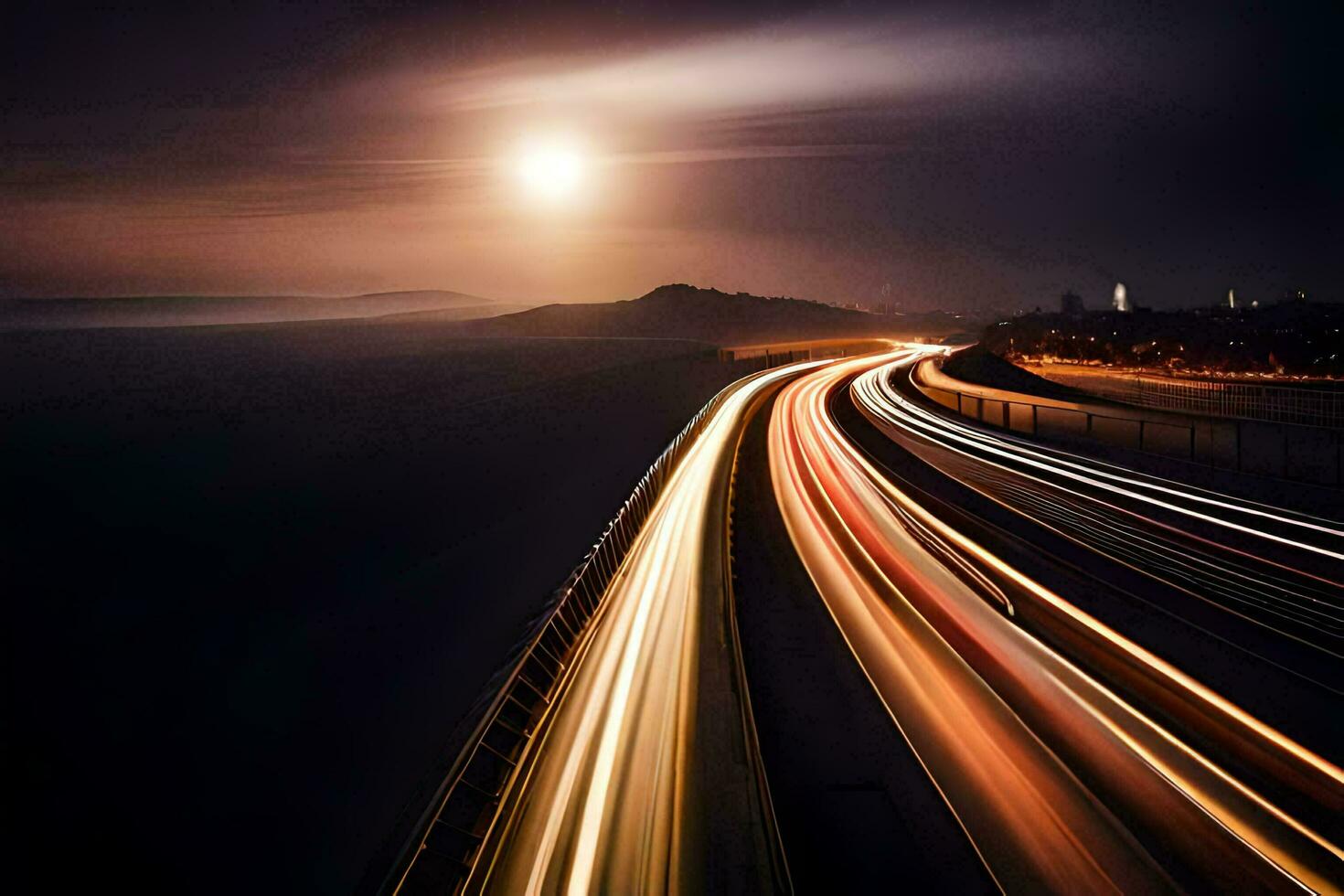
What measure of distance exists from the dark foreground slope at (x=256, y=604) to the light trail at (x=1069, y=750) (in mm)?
5204

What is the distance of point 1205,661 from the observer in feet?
34.2

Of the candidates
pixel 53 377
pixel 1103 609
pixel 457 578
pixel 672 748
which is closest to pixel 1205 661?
pixel 1103 609

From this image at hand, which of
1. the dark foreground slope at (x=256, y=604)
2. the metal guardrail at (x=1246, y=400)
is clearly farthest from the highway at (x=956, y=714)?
the metal guardrail at (x=1246, y=400)

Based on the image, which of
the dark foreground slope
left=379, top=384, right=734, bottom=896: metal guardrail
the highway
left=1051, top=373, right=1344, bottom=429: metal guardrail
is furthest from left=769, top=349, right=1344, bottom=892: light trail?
left=1051, top=373, right=1344, bottom=429: metal guardrail

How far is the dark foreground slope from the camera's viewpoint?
1021 cm

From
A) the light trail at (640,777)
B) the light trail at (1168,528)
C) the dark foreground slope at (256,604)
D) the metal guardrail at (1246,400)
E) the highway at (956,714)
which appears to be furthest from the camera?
the metal guardrail at (1246,400)

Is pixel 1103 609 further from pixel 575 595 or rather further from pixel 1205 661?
pixel 575 595

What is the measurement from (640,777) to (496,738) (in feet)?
9.86

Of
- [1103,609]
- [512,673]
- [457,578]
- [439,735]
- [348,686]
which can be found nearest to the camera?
[512,673]

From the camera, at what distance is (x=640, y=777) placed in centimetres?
753

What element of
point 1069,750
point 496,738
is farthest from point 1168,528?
point 496,738

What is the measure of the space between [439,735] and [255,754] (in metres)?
2.42

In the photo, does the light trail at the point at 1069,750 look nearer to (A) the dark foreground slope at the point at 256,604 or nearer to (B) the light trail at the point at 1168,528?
(B) the light trail at the point at 1168,528

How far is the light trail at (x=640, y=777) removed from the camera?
6.31 metres
